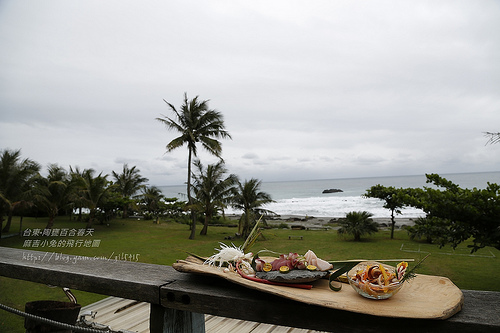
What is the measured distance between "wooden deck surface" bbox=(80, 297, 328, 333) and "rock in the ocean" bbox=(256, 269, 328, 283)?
2.21 m

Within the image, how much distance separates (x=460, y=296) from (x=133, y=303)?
3.88 m

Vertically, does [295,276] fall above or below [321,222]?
above

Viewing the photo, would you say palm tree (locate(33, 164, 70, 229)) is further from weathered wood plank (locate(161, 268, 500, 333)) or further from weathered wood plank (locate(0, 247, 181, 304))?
weathered wood plank (locate(161, 268, 500, 333))

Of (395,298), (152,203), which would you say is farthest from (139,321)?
(152,203)

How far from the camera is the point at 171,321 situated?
1337 mm

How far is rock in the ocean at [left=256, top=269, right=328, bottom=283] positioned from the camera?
44.0 inches

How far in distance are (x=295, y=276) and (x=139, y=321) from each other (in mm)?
2903

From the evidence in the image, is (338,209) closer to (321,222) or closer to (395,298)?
(321,222)

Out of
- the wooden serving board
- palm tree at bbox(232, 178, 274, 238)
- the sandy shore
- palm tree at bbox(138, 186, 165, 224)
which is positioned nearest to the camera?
the wooden serving board

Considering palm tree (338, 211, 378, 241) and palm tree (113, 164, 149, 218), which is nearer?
palm tree (338, 211, 378, 241)

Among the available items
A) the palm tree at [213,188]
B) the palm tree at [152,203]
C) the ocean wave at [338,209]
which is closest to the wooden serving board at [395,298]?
the palm tree at [213,188]

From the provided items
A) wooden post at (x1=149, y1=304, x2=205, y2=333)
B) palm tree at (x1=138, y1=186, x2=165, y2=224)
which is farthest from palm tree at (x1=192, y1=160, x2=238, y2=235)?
wooden post at (x1=149, y1=304, x2=205, y2=333)

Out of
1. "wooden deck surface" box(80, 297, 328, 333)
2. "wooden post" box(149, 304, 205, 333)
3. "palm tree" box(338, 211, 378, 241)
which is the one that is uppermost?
"wooden post" box(149, 304, 205, 333)

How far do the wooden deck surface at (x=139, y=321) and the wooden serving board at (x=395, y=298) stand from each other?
2.23 meters
